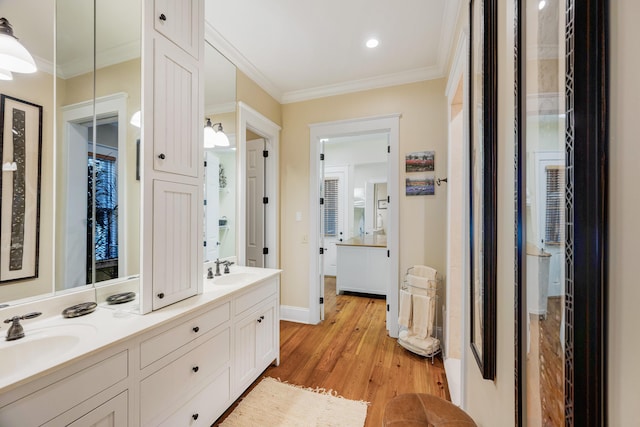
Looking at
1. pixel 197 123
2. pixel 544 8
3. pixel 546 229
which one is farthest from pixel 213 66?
pixel 546 229

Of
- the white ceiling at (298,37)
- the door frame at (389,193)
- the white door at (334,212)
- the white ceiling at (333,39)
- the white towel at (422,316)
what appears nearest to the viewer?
the white ceiling at (298,37)

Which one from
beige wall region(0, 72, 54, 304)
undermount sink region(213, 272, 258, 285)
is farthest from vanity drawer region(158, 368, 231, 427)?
beige wall region(0, 72, 54, 304)

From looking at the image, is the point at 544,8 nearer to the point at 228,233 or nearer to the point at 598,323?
the point at 598,323

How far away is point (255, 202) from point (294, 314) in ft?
4.99

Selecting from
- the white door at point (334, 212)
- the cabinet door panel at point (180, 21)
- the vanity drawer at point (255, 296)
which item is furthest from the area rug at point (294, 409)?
the white door at point (334, 212)

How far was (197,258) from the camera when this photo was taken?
1.73 metres

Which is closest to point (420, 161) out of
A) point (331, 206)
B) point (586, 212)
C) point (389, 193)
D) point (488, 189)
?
point (389, 193)

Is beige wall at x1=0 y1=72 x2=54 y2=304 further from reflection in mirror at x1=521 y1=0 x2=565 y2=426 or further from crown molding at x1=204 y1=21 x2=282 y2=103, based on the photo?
reflection in mirror at x1=521 y1=0 x2=565 y2=426

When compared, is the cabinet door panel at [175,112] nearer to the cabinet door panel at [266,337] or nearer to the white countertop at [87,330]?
the white countertop at [87,330]

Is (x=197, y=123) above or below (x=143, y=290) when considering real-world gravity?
above

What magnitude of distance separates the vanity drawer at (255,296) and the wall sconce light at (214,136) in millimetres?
1363

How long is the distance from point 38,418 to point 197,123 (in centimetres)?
155

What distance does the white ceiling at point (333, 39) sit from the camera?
200 cm

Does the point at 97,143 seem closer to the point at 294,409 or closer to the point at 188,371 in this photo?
the point at 188,371
